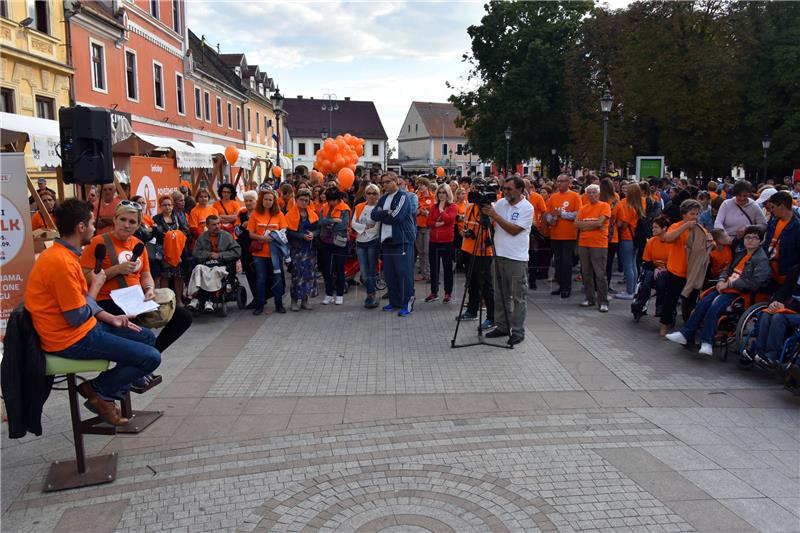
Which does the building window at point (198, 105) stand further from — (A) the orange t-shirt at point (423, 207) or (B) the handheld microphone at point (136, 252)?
(B) the handheld microphone at point (136, 252)

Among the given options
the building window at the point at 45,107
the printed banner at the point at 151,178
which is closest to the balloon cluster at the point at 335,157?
the printed banner at the point at 151,178

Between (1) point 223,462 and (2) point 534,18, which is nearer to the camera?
(1) point 223,462

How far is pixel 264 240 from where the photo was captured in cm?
920

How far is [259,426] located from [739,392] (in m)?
4.55

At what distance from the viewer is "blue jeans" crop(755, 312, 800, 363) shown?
5906mm

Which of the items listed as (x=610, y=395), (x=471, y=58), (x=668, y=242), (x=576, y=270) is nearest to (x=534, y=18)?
(x=471, y=58)

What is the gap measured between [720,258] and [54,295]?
7.32 metres

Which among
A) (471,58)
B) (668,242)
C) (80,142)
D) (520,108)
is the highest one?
(471,58)

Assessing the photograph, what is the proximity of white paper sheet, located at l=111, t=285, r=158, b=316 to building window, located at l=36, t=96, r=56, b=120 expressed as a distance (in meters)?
16.1

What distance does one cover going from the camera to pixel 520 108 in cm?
3956

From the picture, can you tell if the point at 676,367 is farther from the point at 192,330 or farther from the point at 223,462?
the point at 192,330

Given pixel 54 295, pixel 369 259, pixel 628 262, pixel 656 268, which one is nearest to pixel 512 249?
pixel 656 268

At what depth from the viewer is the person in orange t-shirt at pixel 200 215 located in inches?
382

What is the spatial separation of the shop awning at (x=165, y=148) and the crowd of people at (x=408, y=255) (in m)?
5.67
